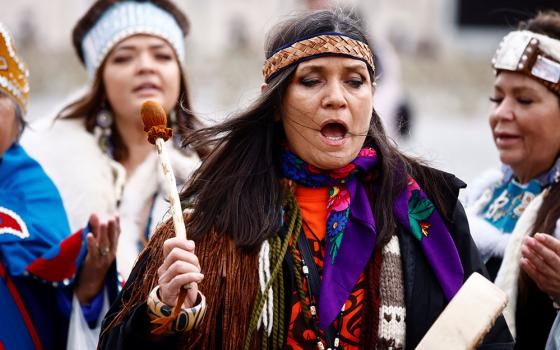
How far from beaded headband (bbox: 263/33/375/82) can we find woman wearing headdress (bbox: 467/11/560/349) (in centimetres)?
101

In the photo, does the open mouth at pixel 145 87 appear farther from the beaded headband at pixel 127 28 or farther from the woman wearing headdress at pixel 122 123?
the beaded headband at pixel 127 28

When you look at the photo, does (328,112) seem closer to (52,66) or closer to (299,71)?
(299,71)

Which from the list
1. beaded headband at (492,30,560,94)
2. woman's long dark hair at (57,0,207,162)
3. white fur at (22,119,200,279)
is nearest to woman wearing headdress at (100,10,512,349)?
beaded headband at (492,30,560,94)

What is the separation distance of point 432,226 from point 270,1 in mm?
44589

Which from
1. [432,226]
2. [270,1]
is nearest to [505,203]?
[432,226]

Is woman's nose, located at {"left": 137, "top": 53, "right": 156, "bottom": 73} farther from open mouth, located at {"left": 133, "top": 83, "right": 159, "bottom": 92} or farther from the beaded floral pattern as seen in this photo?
the beaded floral pattern

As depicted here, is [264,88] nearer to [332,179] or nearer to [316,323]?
[332,179]

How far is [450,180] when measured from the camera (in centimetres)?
288

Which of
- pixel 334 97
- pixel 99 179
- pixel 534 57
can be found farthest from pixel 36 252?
pixel 534 57

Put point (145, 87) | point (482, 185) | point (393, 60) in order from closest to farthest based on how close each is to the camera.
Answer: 1. point (482, 185)
2. point (145, 87)
3. point (393, 60)

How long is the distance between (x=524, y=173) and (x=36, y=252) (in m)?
1.90

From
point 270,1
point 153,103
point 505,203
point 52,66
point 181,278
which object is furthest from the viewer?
point 270,1

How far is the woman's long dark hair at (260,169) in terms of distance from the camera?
277 cm

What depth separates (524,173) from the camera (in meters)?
3.67
